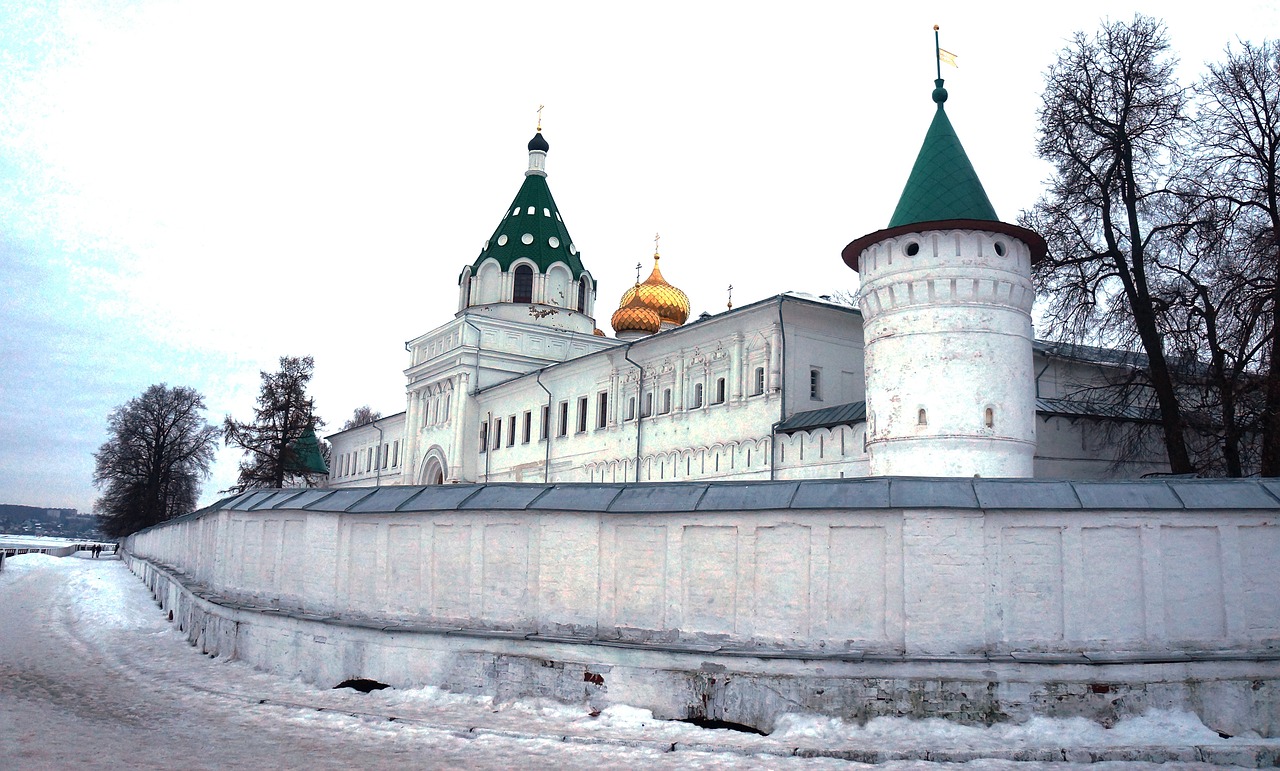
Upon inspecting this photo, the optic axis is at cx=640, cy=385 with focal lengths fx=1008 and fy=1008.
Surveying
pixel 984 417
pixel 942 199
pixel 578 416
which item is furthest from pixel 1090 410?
pixel 578 416

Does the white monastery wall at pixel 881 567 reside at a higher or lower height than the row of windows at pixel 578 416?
lower

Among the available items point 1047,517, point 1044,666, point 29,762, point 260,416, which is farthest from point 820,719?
point 260,416

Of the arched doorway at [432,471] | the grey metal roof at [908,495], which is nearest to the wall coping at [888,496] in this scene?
the grey metal roof at [908,495]

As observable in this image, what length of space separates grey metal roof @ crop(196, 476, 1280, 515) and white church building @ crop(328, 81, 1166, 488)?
7.06 metres

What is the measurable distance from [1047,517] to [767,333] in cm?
1608

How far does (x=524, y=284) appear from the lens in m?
41.8

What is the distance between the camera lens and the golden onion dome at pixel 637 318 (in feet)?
136

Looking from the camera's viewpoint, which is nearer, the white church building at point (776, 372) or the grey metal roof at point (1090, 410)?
the white church building at point (776, 372)

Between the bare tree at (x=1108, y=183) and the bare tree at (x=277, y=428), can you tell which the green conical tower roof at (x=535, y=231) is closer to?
the bare tree at (x=277, y=428)

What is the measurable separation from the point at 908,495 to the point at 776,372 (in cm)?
1500

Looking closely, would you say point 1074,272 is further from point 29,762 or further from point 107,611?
point 107,611

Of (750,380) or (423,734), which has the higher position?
(750,380)

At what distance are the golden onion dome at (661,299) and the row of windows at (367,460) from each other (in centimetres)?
1408

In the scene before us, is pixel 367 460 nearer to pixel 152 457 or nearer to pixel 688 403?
pixel 152 457
